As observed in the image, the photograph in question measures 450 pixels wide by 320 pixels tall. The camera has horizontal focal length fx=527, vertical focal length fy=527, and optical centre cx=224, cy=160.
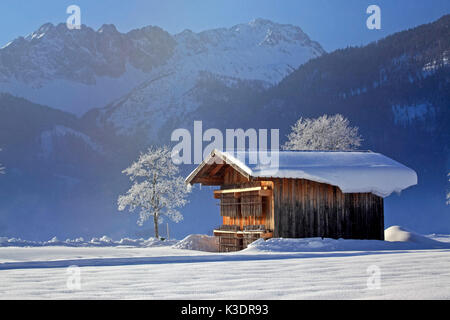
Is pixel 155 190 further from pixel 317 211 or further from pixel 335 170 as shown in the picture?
pixel 335 170

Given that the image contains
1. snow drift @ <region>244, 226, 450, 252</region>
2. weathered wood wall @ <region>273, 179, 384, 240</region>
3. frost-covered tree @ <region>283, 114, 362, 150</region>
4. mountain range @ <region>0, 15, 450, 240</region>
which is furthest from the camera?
mountain range @ <region>0, 15, 450, 240</region>

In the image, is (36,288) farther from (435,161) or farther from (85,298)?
(435,161)

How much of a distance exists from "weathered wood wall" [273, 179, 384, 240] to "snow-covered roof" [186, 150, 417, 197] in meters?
0.89

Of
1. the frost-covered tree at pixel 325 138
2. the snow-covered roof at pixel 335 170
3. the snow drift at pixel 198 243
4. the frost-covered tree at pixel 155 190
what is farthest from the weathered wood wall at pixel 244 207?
the frost-covered tree at pixel 325 138

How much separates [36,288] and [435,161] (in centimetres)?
12545

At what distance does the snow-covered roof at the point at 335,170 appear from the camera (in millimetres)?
20781

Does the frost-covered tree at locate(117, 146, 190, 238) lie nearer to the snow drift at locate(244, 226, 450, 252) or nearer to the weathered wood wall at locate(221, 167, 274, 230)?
the weathered wood wall at locate(221, 167, 274, 230)

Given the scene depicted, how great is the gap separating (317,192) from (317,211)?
2.58 feet

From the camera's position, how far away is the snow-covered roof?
2078 cm

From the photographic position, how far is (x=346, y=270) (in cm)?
858

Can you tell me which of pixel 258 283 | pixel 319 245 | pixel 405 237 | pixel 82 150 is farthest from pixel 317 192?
pixel 82 150

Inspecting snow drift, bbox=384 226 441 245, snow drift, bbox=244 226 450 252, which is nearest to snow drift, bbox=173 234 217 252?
snow drift, bbox=244 226 450 252

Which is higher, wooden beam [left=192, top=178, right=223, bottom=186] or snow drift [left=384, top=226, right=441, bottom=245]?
wooden beam [left=192, top=178, right=223, bottom=186]

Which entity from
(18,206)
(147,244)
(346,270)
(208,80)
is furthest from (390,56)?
(346,270)
